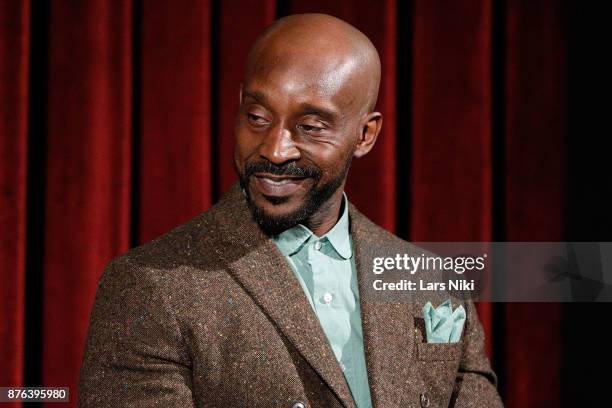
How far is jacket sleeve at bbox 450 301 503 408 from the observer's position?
1.43 m

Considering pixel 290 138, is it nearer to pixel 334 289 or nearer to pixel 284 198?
pixel 284 198

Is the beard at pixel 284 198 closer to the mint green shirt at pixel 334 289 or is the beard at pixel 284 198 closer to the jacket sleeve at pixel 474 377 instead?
the mint green shirt at pixel 334 289

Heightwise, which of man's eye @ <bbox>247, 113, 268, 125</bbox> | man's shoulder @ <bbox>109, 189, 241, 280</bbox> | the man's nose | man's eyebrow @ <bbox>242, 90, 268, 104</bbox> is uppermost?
man's eyebrow @ <bbox>242, 90, 268, 104</bbox>

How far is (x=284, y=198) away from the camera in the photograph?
51.4 inches

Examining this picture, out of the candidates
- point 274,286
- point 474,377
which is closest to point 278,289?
point 274,286

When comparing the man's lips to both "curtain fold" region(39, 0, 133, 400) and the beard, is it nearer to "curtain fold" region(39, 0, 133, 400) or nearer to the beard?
the beard

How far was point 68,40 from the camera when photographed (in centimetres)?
164

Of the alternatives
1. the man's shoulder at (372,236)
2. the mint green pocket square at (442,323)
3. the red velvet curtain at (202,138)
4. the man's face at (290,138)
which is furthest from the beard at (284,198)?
the red velvet curtain at (202,138)

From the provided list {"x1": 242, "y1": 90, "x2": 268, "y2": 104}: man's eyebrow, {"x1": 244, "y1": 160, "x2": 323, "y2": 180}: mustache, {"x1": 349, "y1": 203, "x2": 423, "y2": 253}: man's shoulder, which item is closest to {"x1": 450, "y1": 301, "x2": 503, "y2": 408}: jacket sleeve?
{"x1": 349, "y1": 203, "x2": 423, "y2": 253}: man's shoulder

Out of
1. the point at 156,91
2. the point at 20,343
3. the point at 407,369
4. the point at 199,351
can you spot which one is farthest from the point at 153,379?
the point at 156,91

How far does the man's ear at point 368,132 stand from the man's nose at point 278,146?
138 millimetres

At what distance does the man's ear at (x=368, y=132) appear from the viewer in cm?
139

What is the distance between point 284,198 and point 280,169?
0.05 m

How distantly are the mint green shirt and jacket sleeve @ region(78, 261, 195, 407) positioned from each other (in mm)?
200
